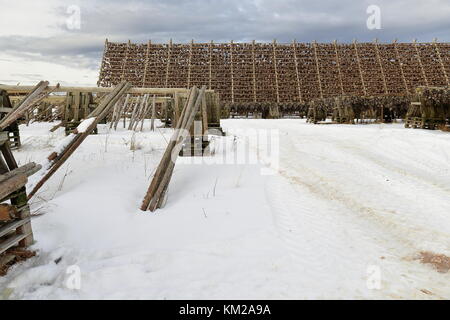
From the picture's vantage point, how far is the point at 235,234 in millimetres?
3594

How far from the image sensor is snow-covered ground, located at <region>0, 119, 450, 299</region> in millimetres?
2711

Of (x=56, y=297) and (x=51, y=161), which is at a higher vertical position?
(x=51, y=161)

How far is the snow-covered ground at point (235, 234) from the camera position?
2711 mm

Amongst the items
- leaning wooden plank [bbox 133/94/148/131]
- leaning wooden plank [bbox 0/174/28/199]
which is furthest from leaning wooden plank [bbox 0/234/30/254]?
leaning wooden plank [bbox 133/94/148/131]

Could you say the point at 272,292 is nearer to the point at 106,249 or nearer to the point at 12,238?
the point at 106,249

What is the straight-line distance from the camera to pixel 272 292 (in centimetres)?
260

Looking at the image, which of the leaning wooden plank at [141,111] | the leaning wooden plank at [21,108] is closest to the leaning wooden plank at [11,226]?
the leaning wooden plank at [21,108]

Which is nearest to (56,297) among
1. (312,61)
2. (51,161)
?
(51,161)

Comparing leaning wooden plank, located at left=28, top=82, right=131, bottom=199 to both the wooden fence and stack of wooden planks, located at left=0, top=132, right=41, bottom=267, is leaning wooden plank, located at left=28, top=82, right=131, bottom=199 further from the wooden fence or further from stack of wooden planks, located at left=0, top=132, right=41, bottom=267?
the wooden fence

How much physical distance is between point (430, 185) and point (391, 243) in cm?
289

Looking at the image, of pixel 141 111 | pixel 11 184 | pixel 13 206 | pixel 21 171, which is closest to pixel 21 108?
pixel 21 171

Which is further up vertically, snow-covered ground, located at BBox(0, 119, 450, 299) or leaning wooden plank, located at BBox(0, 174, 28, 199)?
leaning wooden plank, located at BBox(0, 174, 28, 199)

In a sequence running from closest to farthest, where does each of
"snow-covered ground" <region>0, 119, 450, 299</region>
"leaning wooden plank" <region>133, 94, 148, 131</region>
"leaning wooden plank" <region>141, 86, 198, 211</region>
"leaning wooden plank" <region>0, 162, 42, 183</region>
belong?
"snow-covered ground" <region>0, 119, 450, 299</region> → "leaning wooden plank" <region>0, 162, 42, 183</region> → "leaning wooden plank" <region>141, 86, 198, 211</region> → "leaning wooden plank" <region>133, 94, 148, 131</region>

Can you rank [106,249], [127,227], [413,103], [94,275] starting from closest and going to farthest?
[94,275] < [106,249] < [127,227] < [413,103]
